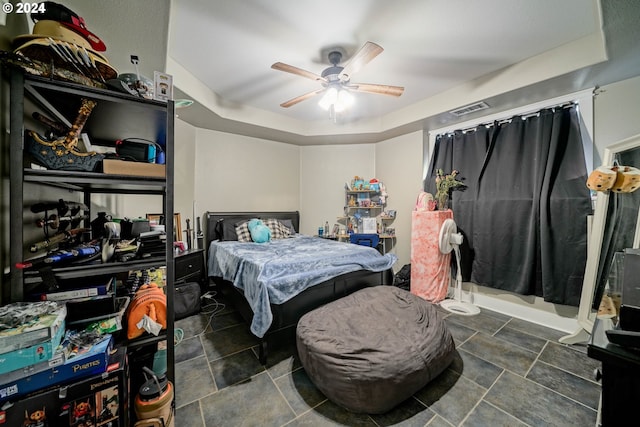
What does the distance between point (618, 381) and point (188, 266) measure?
3335 millimetres

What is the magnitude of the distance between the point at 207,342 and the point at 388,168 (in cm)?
367

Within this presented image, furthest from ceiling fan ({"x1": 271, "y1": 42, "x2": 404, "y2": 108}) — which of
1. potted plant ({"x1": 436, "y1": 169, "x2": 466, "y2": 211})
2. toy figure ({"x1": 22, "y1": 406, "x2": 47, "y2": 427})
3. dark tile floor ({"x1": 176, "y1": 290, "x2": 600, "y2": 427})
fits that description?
dark tile floor ({"x1": 176, "y1": 290, "x2": 600, "y2": 427})

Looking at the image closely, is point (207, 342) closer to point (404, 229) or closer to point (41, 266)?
point (41, 266)

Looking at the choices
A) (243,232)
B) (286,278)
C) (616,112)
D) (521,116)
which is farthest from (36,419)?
(616,112)

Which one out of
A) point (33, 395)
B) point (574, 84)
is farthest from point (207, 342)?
point (574, 84)

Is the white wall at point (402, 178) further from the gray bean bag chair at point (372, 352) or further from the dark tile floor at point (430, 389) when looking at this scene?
the gray bean bag chair at point (372, 352)

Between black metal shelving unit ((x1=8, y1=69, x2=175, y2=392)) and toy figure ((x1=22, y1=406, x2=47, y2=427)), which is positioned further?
black metal shelving unit ((x1=8, y1=69, x2=175, y2=392))

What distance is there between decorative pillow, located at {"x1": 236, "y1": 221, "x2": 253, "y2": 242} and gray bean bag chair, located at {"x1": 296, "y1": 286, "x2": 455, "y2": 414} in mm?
1918

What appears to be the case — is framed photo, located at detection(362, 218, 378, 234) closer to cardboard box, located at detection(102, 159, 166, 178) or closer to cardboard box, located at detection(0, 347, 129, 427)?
cardboard box, located at detection(102, 159, 166, 178)

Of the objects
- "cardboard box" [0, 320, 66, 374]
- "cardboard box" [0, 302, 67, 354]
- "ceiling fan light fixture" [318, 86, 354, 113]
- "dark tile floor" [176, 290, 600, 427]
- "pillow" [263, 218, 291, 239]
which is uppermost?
"ceiling fan light fixture" [318, 86, 354, 113]

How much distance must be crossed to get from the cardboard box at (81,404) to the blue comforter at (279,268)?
874mm

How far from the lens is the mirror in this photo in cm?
181

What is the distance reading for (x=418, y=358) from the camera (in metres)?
1.40

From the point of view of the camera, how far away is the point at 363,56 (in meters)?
1.80
